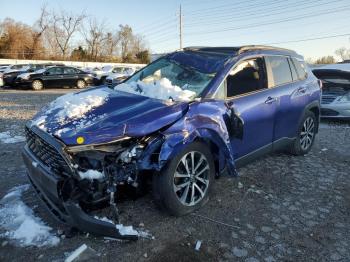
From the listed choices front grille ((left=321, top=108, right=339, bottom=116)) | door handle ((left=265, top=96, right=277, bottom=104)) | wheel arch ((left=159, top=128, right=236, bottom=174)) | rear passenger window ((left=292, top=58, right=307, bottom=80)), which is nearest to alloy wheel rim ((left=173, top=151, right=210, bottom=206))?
wheel arch ((left=159, top=128, right=236, bottom=174))

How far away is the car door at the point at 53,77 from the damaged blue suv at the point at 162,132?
15.5 metres

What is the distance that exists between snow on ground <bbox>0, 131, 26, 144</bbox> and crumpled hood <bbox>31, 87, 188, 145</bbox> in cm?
320

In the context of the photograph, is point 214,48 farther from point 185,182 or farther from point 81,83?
point 81,83

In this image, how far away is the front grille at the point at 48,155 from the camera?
10.2 ft

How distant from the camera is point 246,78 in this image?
4527mm

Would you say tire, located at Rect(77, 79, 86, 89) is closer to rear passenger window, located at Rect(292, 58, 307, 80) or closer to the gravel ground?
the gravel ground

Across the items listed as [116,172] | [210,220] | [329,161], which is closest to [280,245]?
[210,220]

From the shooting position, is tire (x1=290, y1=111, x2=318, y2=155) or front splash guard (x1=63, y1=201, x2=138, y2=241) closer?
front splash guard (x1=63, y1=201, x2=138, y2=241)

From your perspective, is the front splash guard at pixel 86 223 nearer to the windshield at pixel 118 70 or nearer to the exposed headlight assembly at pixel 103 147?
the exposed headlight assembly at pixel 103 147

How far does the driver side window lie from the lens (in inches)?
168

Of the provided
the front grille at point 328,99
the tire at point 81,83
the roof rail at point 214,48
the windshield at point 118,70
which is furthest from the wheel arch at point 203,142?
the windshield at point 118,70

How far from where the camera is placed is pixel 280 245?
336cm

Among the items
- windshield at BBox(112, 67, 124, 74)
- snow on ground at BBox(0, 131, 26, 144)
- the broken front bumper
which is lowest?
snow on ground at BBox(0, 131, 26, 144)

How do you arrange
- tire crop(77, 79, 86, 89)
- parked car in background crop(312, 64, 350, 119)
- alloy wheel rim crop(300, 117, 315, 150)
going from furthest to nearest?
tire crop(77, 79, 86, 89) → parked car in background crop(312, 64, 350, 119) → alloy wheel rim crop(300, 117, 315, 150)
